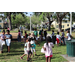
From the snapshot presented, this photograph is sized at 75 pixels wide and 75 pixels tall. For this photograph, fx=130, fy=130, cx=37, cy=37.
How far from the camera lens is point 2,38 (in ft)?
30.5

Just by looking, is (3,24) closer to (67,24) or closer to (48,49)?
(67,24)

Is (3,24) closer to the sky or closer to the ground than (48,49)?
closer to the sky

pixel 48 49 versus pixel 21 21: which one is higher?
pixel 21 21

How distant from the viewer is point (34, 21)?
77.5 meters

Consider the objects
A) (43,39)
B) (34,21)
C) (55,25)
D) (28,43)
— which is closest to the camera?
(28,43)

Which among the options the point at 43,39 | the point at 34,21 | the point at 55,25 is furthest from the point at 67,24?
the point at 43,39

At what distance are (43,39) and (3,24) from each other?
68.4 metres

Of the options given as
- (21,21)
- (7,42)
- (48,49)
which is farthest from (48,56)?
(21,21)

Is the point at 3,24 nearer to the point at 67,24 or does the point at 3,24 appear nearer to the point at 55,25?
the point at 55,25

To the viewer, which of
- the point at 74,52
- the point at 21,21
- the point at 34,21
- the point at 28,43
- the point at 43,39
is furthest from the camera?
the point at 34,21

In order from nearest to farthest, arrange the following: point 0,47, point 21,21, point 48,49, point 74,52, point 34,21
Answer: point 48,49 → point 74,52 → point 0,47 → point 21,21 → point 34,21
